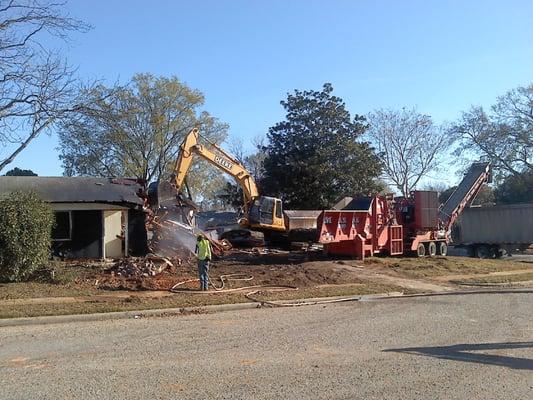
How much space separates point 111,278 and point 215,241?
8.85 meters

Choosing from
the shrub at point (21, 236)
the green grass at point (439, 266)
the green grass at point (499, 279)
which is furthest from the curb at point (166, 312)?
the green grass at point (439, 266)

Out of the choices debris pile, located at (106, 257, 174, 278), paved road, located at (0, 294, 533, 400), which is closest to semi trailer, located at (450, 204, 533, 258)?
debris pile, located at (106, 257, 174, 278)

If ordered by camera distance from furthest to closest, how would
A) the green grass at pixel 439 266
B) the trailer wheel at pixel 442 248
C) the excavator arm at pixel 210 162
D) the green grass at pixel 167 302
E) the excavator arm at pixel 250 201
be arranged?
the trailer wheel at pixel 442 248
the excavator arm at pixel 250 201
the excavator arm at pixel 210 162
the green grass at pixel 439 266
the green grass at pixel 167 302

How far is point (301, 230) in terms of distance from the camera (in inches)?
1204

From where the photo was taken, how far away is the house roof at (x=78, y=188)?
23.2 m

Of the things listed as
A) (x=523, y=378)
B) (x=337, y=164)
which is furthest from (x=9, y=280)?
(x=337, y=164)

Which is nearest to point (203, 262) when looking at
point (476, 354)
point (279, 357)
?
point (279, 357)

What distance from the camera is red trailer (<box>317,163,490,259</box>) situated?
24.1 m

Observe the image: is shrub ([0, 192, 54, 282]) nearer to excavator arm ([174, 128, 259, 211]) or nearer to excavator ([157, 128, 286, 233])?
excavator arm ([174, 128, 259, 211])

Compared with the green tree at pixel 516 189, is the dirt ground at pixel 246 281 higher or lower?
lower

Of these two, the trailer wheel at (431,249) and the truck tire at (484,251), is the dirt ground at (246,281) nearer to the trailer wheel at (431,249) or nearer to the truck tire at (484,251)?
the trailer wheel at (431,249)

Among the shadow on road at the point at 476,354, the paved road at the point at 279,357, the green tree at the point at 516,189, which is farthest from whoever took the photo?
the green tree at the point at 516,189

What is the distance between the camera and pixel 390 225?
86.4ft

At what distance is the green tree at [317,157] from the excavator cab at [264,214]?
15.2 metres
